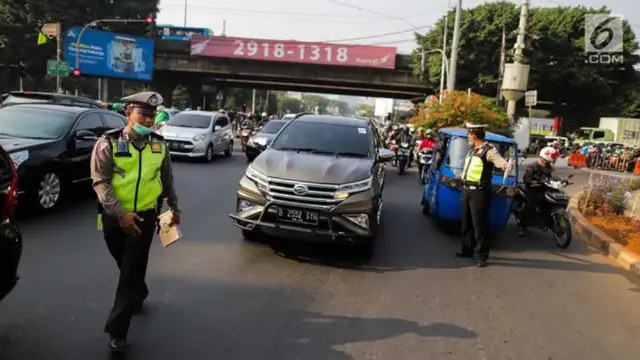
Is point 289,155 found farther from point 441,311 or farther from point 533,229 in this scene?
point 533,229

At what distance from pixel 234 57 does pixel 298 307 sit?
39.9 meters

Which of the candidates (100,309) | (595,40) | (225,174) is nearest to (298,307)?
(100,309)

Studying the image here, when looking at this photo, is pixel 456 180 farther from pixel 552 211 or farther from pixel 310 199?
pixel 310 199

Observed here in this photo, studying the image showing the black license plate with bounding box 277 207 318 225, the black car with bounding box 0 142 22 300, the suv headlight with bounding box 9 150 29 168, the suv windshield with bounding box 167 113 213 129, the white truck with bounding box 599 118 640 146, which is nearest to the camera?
the black car with bounding box 0 142 22 300

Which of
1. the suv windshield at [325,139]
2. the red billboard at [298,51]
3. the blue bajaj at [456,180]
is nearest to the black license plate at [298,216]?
the suv windshield at [325,139]

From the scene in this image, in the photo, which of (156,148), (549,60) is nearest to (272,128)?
(156,148)

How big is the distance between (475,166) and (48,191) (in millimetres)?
5879

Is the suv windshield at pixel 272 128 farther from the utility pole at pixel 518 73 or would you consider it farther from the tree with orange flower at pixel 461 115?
the utility pole at pixel 518 73

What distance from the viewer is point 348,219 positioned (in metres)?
5.95

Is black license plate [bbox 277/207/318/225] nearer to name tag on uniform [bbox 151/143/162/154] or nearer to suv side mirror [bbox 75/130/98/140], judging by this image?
name tag on uniform [bbox 151/143/162/154]

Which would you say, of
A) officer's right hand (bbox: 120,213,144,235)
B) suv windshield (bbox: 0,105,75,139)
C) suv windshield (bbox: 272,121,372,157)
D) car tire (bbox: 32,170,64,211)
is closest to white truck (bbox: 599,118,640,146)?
suv windshield (bbox: 272,121,372,157)

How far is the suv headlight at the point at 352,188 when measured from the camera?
19.5 feet

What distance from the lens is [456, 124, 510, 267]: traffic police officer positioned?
644 centimetres

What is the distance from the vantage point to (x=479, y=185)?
646 centimetres
